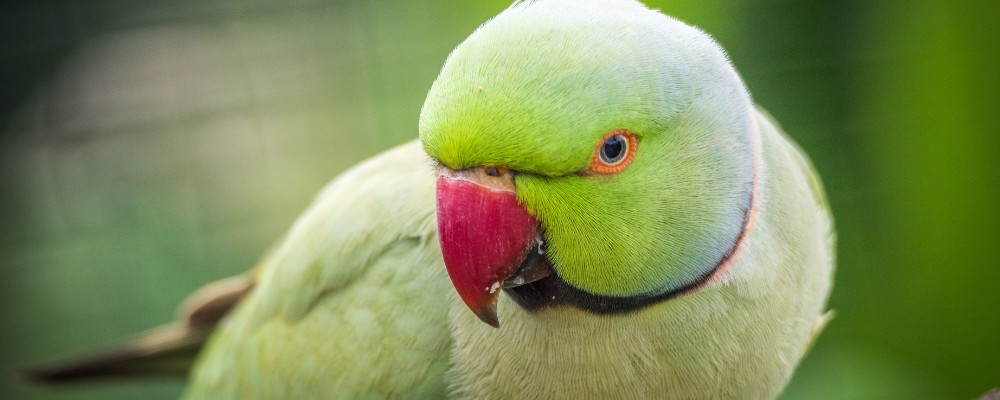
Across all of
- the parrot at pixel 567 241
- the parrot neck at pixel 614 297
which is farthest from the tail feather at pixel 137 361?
the parrot neck at pixel 614 297

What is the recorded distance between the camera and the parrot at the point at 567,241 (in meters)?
1.29

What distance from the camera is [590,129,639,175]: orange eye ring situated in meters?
1.28

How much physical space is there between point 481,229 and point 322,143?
3485 millimetres

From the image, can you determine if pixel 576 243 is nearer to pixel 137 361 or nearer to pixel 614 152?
pixel 614 152

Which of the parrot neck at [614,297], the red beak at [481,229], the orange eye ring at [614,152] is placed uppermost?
the orange eye ring at [614,152]

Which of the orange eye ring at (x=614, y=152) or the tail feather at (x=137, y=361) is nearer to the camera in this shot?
the orange eye ring at (x=614, y=152)

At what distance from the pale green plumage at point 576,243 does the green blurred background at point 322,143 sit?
1328 mm

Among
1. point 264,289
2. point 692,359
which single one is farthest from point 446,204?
point 264,289

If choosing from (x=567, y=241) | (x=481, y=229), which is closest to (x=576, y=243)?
(x=567, y=241)

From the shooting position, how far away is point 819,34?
11.5ft

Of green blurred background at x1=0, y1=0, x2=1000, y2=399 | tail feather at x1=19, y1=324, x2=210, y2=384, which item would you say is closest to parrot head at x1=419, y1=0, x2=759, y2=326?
tail feather at x1=19, y1=324, x2=210, y2=384

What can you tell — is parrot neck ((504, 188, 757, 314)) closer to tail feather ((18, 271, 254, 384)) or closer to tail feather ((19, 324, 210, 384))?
tail feather ((18, 271, 254, 384))

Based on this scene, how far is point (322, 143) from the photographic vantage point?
15.5 feet

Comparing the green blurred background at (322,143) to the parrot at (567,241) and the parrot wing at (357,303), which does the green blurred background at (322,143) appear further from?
the parrot wing at (357,303)
